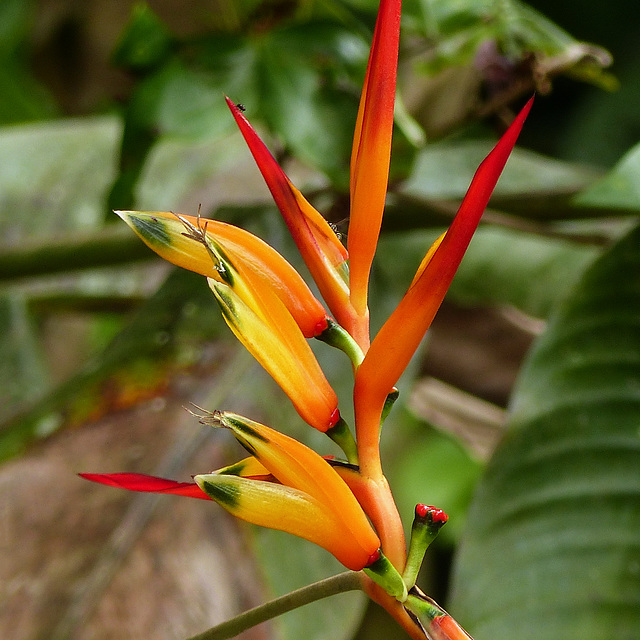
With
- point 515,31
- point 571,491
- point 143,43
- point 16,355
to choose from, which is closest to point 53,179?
point 16,355

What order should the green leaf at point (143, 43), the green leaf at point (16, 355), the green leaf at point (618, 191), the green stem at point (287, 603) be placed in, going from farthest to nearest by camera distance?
the green leaf at point (16, 355), the green leaf at point (143, 43), the green leaf at point (618, 191), the green stem at point (287, 603)

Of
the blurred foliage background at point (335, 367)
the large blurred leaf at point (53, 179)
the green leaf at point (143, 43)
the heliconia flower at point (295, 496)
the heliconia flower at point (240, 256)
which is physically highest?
the heliconia flower at point (240, 256)

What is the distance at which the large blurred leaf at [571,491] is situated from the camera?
1.57ft

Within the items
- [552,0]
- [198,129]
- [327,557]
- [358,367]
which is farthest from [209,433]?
[552,0]

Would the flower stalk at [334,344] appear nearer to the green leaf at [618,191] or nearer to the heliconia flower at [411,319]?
the heliconia flower at [411,319]

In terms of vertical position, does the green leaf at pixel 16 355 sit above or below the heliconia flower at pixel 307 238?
below

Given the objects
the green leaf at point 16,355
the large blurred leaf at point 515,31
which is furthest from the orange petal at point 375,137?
the green leaf at point 16,355

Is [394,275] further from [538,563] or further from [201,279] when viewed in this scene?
[538,563]

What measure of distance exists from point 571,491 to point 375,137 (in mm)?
377

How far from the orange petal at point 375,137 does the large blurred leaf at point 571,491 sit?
1.12 feet

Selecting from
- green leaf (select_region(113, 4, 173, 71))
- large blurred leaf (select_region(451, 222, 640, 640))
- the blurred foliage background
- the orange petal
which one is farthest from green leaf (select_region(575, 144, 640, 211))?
green leaf (select_region(113, 4, 173, 71))

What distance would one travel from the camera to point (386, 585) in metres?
0.19

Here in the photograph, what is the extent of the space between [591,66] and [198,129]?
1.11 ft

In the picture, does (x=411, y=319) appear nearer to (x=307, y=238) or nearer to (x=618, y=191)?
(x=307, y=238)
